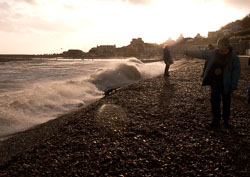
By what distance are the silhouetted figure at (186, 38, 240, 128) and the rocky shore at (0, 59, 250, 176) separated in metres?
0.66

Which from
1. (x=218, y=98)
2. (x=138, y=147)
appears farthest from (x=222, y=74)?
(x=138, y=147)

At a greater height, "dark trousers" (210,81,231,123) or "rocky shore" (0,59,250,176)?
"dark trousers" (210,81,231,123)

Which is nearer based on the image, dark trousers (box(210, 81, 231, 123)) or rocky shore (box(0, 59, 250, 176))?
rocky shore (box(0, 59, 250, 176))

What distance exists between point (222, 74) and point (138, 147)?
2.77m

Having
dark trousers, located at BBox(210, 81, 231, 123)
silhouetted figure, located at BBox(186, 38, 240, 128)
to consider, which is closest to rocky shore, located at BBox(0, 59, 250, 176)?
dark trousers, located at BBox(210, 81, 231, 123)

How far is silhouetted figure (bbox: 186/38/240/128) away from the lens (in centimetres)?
452

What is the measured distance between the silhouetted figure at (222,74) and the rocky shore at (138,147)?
0.66m

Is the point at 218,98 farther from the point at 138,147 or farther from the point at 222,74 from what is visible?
the point at 138,147

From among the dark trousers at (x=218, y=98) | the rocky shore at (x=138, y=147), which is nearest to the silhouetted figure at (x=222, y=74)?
the dark trousers at (x=218, y=98)

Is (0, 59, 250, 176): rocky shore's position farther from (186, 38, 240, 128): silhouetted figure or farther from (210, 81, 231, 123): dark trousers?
(186, 38, 240, 128): silhouetted figure

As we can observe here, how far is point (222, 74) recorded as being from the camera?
466 cm

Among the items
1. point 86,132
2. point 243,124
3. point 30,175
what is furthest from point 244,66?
point 30,175

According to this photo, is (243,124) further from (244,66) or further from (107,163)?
(244,66)

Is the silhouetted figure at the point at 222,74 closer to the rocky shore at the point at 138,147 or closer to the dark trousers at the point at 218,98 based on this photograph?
the dark trousers at the point at 218,98
